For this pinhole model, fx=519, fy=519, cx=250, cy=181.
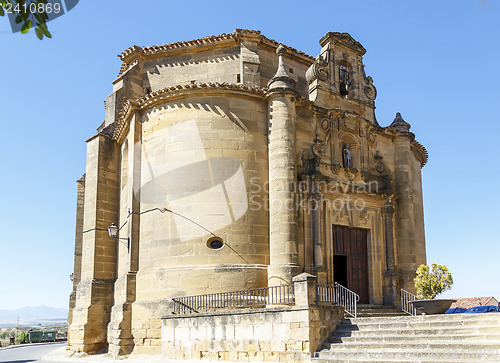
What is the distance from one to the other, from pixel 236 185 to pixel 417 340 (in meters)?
7.91

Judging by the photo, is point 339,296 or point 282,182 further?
point 282,182

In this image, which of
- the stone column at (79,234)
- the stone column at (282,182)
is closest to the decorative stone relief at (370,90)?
the stone column at (282,182)

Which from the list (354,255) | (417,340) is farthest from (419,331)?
(354,255)

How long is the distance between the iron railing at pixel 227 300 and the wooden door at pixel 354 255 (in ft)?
12.9

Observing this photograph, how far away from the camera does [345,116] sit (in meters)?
19.9

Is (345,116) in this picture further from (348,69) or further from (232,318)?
(232,318)

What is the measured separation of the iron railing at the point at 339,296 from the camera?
15.7 metres

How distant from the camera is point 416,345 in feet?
37.5

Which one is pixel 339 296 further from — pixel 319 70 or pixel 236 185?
pixel 319 70

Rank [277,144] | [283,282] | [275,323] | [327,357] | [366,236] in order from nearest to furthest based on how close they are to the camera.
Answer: [327,357] → [275,323] → [283,282] → [277,144] → [366,236]

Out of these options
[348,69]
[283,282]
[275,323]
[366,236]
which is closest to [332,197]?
[366,236]

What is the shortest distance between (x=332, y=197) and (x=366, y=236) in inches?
98.7

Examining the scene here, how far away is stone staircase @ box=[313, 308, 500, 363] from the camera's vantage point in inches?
416

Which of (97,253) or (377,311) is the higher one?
(97,253)
